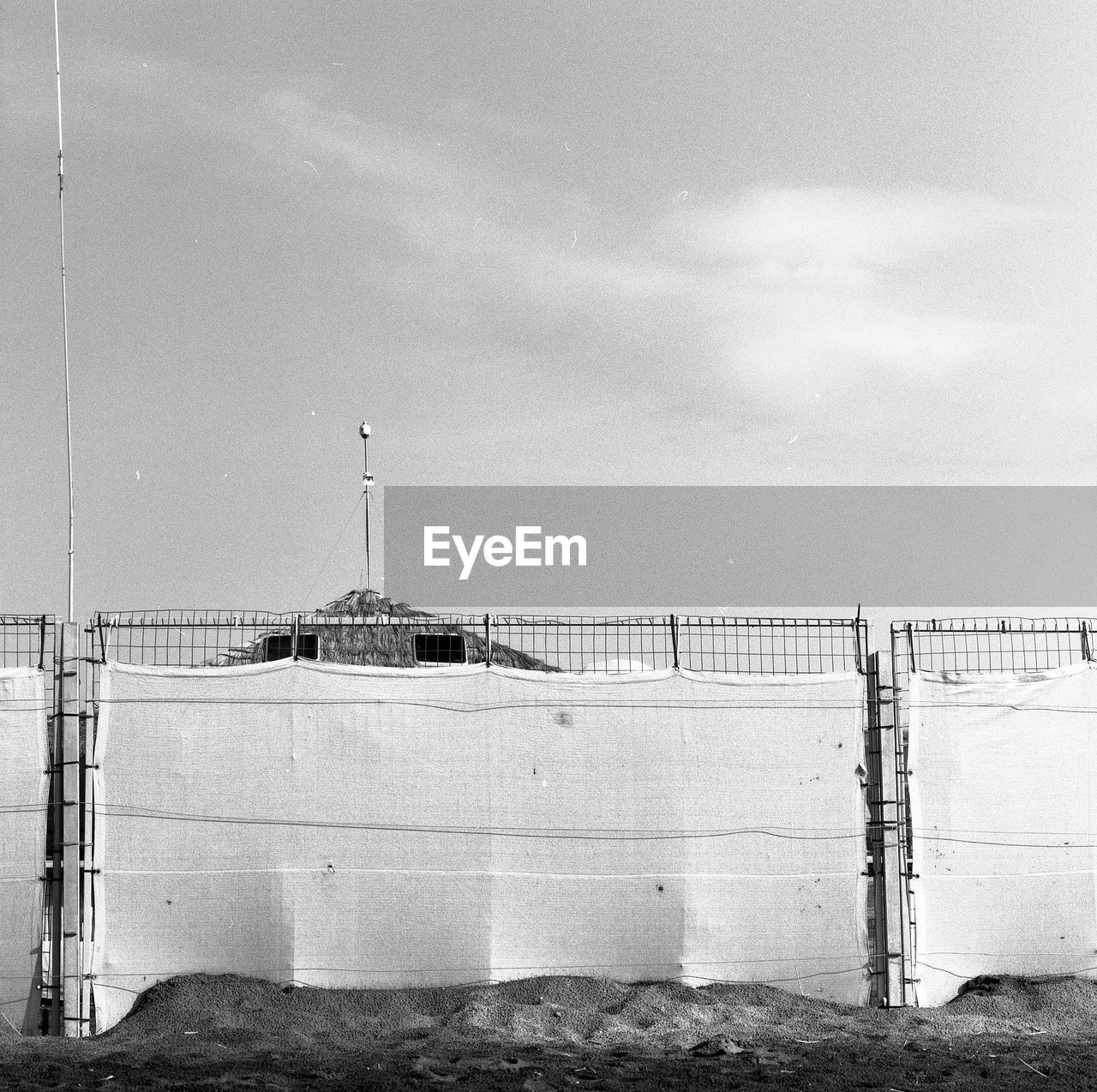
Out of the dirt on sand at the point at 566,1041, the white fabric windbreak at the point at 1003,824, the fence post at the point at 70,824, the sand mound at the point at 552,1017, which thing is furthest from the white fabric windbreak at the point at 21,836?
the white fabric windbreak at the point at 1003,824

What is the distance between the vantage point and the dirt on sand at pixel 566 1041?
7461mm

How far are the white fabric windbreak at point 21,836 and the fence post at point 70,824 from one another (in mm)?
130

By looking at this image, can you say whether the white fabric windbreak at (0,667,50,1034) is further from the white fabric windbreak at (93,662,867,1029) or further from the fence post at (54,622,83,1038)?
the white fabric windbreak at (93,662,867,1029)

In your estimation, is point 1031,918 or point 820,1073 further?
point 1031,918

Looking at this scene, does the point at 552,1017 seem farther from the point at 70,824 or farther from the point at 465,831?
the point at 70,824

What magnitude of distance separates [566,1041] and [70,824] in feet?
12.3

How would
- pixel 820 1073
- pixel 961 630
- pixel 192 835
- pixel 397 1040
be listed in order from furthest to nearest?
pixel 961 630 < pixel 192 835 < pixel 397 1040 < pixel 820 1073

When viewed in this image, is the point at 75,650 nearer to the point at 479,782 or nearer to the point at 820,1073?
the point at 479,782

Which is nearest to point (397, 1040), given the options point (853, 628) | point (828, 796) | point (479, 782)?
point (479, 782)

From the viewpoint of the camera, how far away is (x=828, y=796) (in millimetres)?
9500

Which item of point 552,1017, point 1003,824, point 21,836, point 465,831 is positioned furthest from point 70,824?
point 1003,824

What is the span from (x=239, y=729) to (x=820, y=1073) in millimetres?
4502

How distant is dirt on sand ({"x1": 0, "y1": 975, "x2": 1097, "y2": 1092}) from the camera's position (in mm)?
7461

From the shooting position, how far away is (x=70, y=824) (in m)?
9.02
